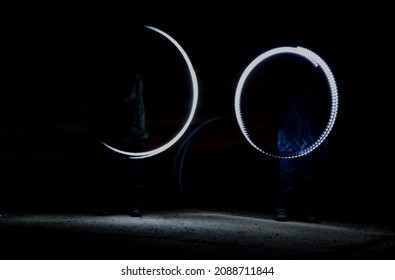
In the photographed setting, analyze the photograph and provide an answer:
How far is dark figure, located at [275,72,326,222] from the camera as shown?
8180 mm

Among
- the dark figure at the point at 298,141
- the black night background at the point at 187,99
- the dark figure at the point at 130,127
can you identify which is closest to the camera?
the dark figure at the point at 298,141

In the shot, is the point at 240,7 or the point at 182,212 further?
the point at 240,7

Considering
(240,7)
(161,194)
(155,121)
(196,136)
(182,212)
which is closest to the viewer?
(182,212)

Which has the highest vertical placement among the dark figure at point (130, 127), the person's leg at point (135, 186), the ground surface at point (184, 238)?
the dark figure at point (130, 127)

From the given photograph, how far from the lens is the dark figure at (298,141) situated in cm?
818

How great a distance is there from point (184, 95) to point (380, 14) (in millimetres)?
4612

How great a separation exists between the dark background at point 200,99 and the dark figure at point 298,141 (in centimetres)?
77

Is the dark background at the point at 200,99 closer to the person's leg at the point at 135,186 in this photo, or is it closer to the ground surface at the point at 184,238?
the person's leg at the point at 135,186

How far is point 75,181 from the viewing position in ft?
34.9

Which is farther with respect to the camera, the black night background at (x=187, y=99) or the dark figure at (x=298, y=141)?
the black night background at (x=187, y=99)

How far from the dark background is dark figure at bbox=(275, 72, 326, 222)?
2.54 ft

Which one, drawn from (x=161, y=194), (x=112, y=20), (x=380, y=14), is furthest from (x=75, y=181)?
(x=380, y=14)

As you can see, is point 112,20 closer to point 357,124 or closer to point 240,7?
point 240,7

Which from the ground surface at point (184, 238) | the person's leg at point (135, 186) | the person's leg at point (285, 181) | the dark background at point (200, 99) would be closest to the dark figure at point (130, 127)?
the person's leg at point (135, 186)
